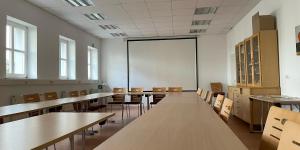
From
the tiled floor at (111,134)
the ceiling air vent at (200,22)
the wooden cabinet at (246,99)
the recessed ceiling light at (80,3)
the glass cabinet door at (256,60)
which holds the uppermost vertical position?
the ceiling air vent at (200,22)

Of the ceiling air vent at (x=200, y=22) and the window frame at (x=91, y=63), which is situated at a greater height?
the ceiling air vent at (x=200, y=22)

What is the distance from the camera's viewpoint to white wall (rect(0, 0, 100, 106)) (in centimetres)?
487

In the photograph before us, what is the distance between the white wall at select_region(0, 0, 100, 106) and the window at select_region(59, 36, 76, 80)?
0.19 m

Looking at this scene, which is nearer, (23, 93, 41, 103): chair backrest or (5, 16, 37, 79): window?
(23, 93, 41, 103): chair backrest

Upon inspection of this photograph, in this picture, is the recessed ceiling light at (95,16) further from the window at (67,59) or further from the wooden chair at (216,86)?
the wooden chair at (216,86)

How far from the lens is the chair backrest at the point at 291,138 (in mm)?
1026

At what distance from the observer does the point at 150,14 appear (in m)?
6.80

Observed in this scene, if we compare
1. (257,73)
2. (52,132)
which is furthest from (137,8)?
(52,132)

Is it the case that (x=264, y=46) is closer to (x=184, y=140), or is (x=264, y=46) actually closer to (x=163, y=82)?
(x=184, y=140)

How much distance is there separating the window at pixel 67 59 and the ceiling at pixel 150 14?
660mm

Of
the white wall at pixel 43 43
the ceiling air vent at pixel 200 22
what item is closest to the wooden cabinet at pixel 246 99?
the ceiling air vent at pixel 200 22

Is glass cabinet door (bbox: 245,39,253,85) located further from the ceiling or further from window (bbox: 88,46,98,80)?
window (bbox: 88,46,98,80)

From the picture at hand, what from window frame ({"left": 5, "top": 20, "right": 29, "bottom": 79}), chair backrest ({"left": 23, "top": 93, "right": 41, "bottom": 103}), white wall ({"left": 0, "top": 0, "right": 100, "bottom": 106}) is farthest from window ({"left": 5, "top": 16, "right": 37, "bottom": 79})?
chair backrest ({"left": 23, "top": 93, "right": 41, "bottom": 103})

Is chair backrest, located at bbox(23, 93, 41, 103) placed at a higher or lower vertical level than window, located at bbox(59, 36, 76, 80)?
lower
